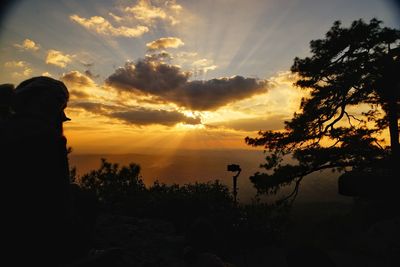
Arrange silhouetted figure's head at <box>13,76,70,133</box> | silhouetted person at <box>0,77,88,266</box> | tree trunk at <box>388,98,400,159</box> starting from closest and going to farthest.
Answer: silhouetted person at <box>0,77,88,266</box>, silhouetted figure's head at <box>13,76,70,133</box>, tree trunk at <box>388,98,400,159</box>

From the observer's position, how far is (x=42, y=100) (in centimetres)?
965

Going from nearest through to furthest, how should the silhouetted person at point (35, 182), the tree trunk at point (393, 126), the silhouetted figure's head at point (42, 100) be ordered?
1. the silhouetted person at point (35, 182)
2. the silhouetted figure's head at point (42, 100)
3. the tree trunk at point (393, 126)

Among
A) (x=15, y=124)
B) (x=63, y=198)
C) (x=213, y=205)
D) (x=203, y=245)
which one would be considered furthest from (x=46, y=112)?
(x=213, y=205)

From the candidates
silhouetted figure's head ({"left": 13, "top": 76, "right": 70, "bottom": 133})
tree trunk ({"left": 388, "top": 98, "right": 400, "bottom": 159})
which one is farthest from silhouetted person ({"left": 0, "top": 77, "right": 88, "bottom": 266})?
tree trunk ({"left": 388, "top": 98, "right": 400, "bottom": 159})

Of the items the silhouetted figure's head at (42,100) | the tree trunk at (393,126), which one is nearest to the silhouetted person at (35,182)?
the silhouetted figure's head at (42,100)

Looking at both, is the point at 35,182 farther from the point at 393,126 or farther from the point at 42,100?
the point at 393,126

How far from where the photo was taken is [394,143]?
14.1 meters

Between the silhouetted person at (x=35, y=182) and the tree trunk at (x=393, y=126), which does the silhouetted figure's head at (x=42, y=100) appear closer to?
the silhouetted person at (x=35, y=182)

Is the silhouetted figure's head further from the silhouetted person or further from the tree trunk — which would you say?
the tree trunk

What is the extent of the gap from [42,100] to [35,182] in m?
2.64

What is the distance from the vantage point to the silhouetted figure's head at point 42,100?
944 centimetres

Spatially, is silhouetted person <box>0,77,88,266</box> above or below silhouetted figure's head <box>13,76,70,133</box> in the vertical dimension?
below

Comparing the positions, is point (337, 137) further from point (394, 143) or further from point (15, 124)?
point (15, 124)

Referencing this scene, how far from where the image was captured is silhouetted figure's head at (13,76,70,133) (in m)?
9.44
